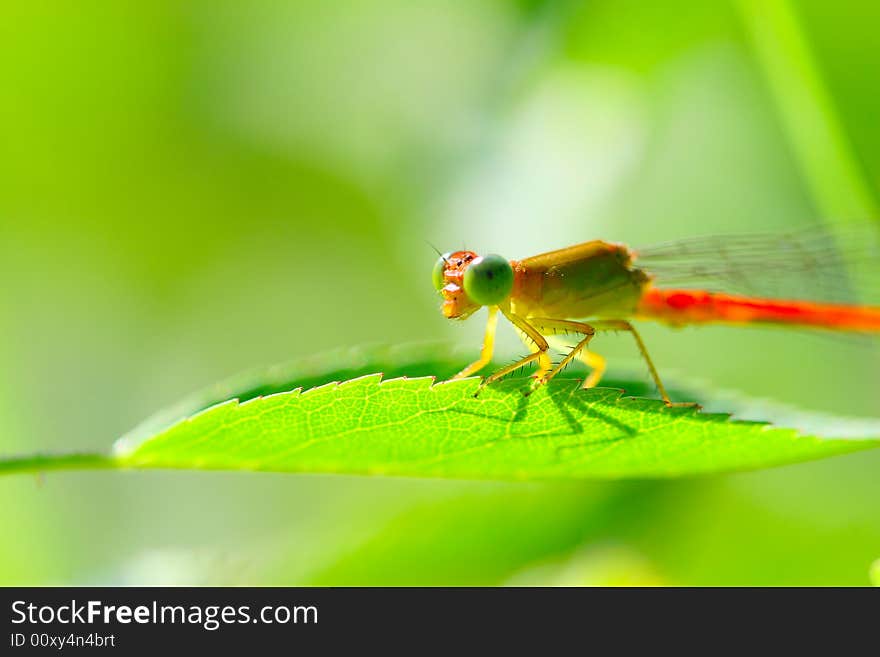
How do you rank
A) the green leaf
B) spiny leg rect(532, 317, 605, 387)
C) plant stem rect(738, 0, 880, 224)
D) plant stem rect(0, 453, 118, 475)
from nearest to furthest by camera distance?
plant stem rect(0, 453, 118, 475)
the green leaf
spiny leg rect(532, 317, 605, 387)
plant stem rect(738, 0, 880, 224)

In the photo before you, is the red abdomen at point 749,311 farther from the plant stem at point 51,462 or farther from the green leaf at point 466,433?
the plant stem at point 51,462

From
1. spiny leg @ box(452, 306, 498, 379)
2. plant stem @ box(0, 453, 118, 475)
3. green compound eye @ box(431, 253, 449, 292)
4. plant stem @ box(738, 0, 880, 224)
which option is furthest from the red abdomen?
plant stem @ box(0, 453, 118, 475)

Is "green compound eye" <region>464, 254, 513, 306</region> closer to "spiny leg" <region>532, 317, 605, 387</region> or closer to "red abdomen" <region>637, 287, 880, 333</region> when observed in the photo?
"spiny leg" <region>532, 317, 605, 387</region>

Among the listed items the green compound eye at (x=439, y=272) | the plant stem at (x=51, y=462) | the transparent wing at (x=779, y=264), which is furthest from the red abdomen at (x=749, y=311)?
the plant stem at (x=51, y=462)

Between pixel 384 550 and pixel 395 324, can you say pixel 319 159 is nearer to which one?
pixel 395 324

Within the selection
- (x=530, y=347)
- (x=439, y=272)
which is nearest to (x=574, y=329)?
(x=530, y=347)

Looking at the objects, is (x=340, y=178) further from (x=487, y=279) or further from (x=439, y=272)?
(x=487, y=279)
